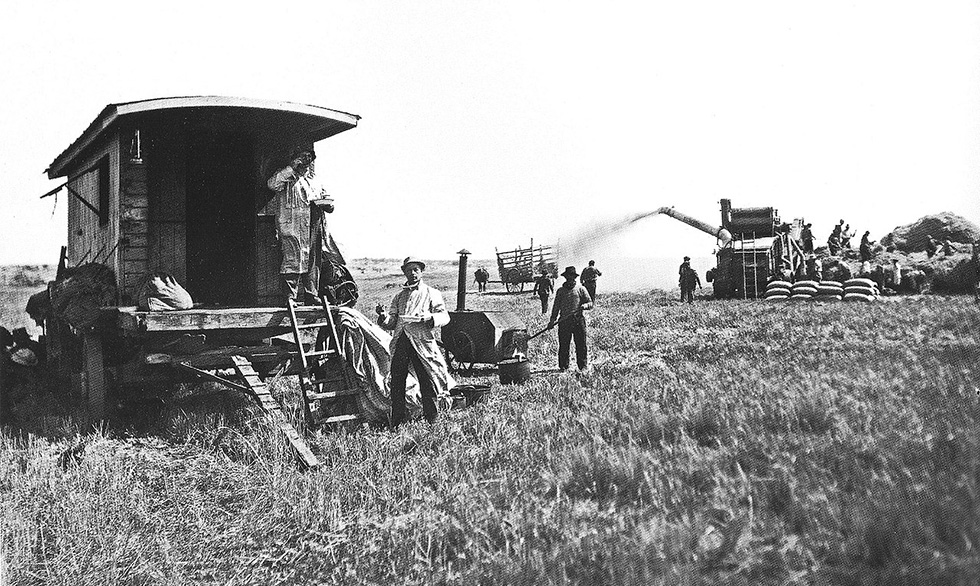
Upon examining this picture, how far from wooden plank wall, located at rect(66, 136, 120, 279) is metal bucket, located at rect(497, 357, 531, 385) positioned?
5.68 meters

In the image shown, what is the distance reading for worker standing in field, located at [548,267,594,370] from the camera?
12180 millimetres

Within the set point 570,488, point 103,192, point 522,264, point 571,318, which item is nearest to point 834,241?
point 522,264

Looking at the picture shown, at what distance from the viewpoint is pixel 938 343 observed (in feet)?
22.4

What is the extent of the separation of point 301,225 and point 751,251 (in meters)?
19.8

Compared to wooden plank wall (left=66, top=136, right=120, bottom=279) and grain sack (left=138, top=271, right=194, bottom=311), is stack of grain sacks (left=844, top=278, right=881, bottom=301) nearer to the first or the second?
grain sack (left=138, top=271, right=194, bottom=311)

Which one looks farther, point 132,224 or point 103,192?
point 103,192

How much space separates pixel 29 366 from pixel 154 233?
15.4 feet

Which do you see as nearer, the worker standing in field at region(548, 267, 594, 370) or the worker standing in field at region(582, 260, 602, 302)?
the worker standing in field at region(548, 267, 594, 370)

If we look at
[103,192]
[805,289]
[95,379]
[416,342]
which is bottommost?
[95,379]

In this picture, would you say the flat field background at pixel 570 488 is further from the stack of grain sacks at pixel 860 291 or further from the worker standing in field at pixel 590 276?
the worker standing in field at pixel 590 276

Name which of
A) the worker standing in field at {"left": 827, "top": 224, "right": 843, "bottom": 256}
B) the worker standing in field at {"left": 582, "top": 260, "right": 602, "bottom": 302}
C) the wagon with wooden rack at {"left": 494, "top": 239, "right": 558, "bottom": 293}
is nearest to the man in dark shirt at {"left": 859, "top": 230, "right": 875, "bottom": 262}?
the worker standing in field at {"left": 827, "top": 224, "right": 843, "bottom": 256}

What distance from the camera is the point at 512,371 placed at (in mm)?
11578

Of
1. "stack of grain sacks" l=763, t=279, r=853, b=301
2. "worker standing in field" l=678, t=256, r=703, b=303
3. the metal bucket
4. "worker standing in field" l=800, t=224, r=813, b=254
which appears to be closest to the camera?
the metal bucket

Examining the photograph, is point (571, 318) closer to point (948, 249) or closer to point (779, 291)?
point (779, 291)
